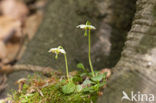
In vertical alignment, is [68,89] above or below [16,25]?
below

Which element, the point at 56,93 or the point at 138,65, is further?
the point at 56,93

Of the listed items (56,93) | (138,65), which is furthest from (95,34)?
(138,65)

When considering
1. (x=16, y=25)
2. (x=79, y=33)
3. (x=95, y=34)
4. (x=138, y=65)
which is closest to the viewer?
(x=138, y=65)

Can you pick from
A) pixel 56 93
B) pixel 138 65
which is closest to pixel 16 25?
pixel 56 93

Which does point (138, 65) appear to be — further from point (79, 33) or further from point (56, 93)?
point (79, 33)

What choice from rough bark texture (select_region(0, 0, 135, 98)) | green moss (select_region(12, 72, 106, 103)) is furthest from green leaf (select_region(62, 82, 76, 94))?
rough bark texture (select_region(0, 0, 135, 98))

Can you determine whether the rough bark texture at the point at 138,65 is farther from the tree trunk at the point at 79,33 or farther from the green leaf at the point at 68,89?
the tree trunk at the point at 79,33

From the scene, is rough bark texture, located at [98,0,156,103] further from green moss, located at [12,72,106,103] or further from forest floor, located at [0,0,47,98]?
forest floor, located at [0,0,47,98]

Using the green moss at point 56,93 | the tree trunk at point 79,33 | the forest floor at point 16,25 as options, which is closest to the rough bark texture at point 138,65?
the green moss at point 56,93

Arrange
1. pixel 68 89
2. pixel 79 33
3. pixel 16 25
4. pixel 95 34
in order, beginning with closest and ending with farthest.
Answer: pixel 68 89 → pixel 79 33 → pixel 95 34 → pixel 16 25

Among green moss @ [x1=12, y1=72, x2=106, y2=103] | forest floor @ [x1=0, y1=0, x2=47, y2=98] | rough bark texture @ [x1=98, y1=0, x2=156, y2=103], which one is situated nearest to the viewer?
rough bark texture @ [x1=98, y1=0, x2=156, y2=103]
